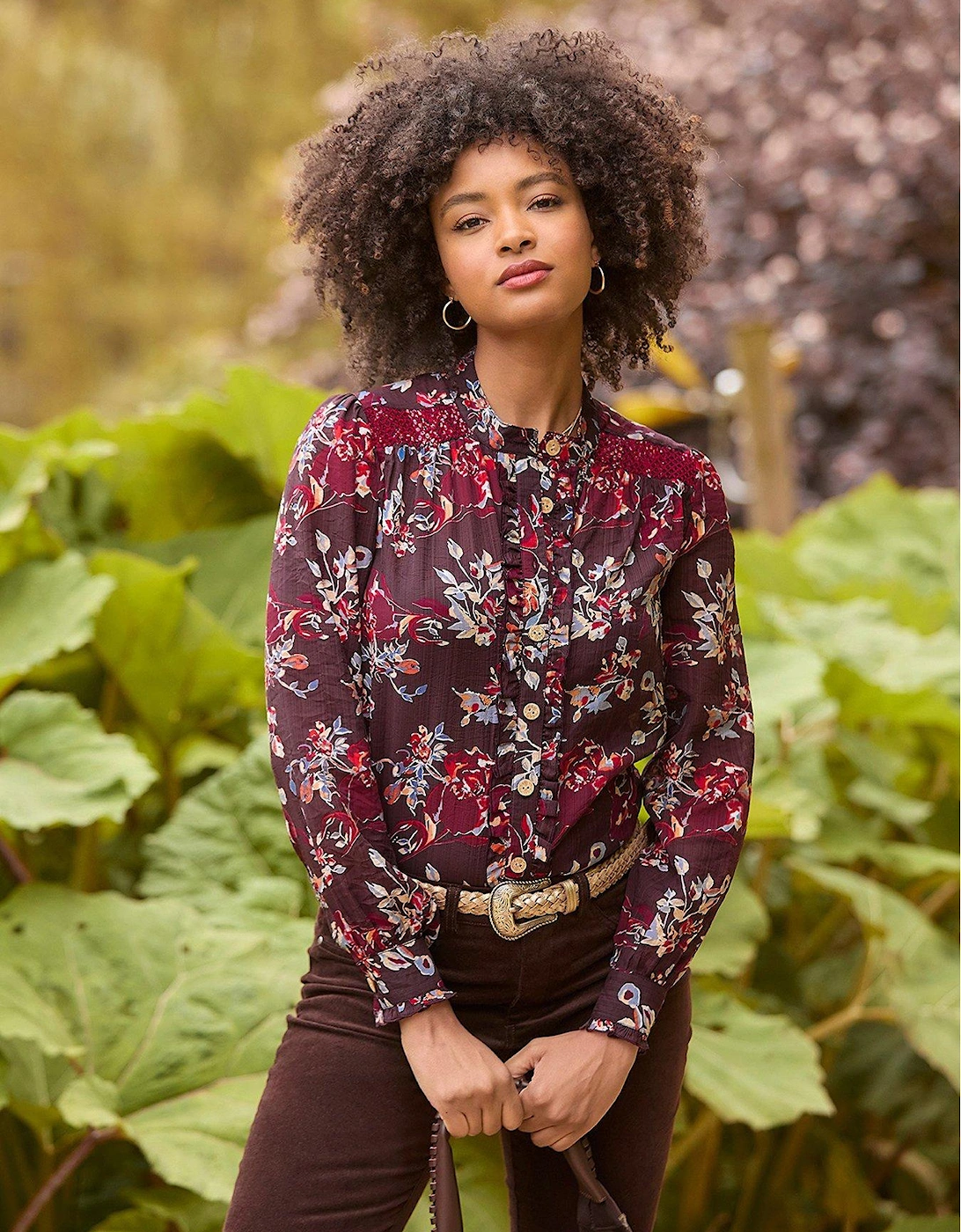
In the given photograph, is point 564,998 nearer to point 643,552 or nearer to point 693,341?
point 643,552

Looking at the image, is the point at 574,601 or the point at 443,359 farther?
the point at 443,359

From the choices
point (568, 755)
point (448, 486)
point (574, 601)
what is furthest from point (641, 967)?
point (448, 486)

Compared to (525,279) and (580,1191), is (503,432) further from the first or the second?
(580,1191)

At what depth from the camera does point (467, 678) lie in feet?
3.61

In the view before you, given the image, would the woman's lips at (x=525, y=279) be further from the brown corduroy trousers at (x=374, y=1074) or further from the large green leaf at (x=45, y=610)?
the large green leaf at (x=45, y=610)

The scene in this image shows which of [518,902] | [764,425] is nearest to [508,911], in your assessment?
[518,902]

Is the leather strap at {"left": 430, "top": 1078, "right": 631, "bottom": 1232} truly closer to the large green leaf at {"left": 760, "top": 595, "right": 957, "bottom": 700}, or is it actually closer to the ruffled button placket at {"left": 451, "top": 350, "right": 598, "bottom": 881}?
the ruffled button placket at {"left": 451, "top": 350, "right": 598, "bottom": 881}

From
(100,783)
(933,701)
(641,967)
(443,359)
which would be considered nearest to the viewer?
(641,967)

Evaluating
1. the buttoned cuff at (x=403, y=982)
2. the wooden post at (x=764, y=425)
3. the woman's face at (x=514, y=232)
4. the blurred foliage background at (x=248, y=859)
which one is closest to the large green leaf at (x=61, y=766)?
the blurred foliage background at (x=248, y=859)

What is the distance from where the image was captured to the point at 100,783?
176cm

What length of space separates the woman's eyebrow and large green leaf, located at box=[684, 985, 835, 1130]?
101cm

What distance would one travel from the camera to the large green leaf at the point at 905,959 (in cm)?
198

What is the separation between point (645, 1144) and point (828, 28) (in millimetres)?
5221

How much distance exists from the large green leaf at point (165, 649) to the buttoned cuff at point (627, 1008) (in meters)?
1.09
